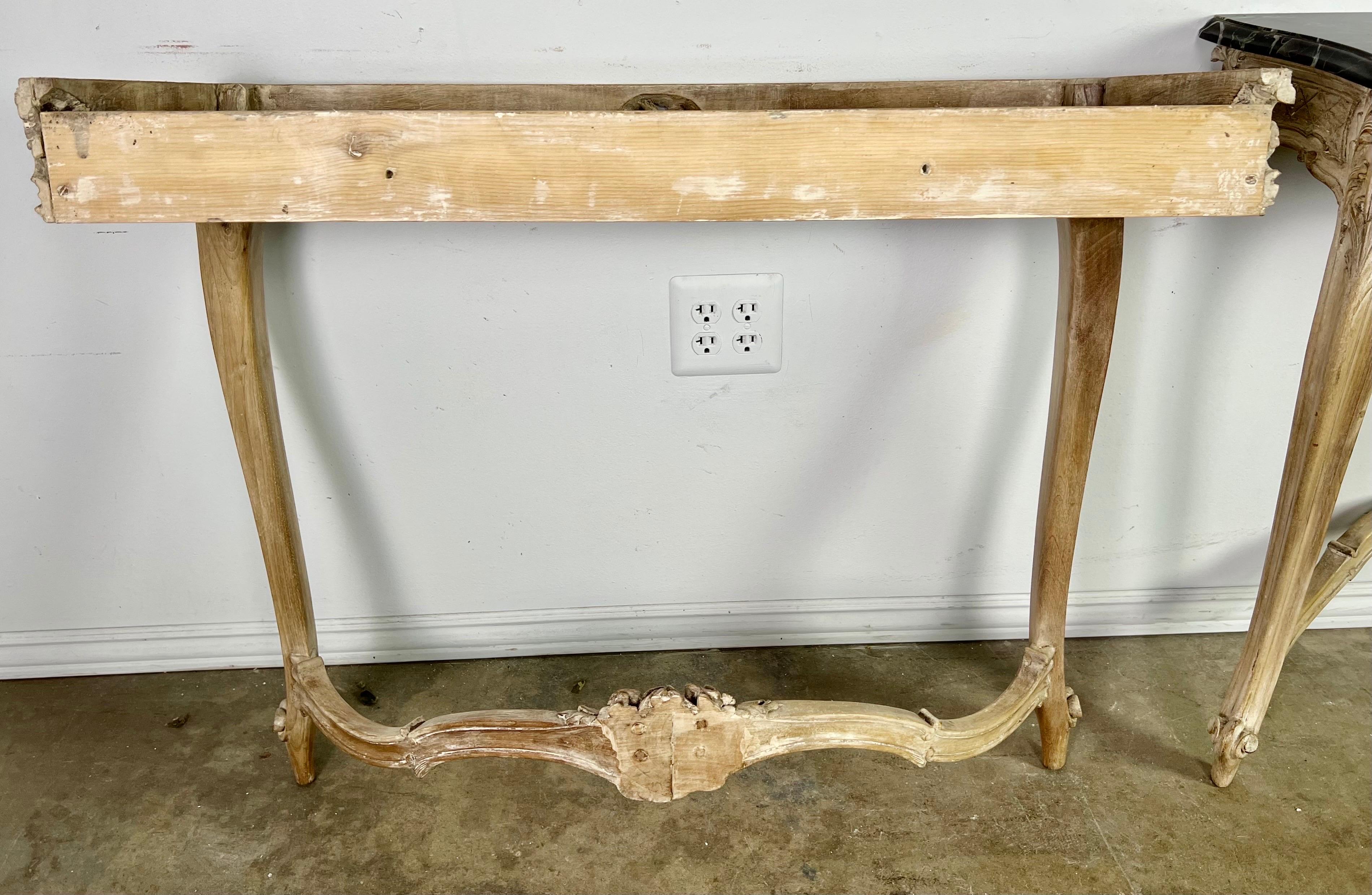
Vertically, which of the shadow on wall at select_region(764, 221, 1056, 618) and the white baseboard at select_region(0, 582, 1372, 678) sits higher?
the shadow on wall at select_region(764, 221, 1056, 618)

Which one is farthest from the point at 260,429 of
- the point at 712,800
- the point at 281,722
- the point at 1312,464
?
the point at 1312,464

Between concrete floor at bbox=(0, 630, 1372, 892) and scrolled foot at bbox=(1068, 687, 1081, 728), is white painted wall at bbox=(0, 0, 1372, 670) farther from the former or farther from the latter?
scrolled foot at bbox=(1068, 687, 1081, 728)

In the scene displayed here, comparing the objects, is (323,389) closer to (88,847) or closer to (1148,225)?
(88,847)

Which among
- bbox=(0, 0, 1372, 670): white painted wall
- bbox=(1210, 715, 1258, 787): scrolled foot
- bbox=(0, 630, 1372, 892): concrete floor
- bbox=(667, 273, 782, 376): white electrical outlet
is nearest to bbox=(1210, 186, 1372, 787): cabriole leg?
bbox=(1210, 715, 1258, 787): scrolled foot

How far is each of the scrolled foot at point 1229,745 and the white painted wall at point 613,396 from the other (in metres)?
0.31

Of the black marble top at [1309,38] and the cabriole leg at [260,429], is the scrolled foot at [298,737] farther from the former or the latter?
the black marble top at [1309,38]

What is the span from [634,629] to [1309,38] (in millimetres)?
1113

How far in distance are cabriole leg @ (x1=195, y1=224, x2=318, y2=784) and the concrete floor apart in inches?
5.8

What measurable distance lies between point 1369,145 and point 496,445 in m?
1.06

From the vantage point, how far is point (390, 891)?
1.16 meters

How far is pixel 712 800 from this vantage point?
1.28 meters

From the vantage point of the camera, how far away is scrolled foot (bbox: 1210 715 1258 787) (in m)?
1.25

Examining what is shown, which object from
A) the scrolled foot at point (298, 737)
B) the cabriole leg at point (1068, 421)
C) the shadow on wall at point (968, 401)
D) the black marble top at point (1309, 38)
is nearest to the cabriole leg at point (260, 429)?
the scrolled foot at point (298, 737)

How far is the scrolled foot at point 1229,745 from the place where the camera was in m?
1.25
